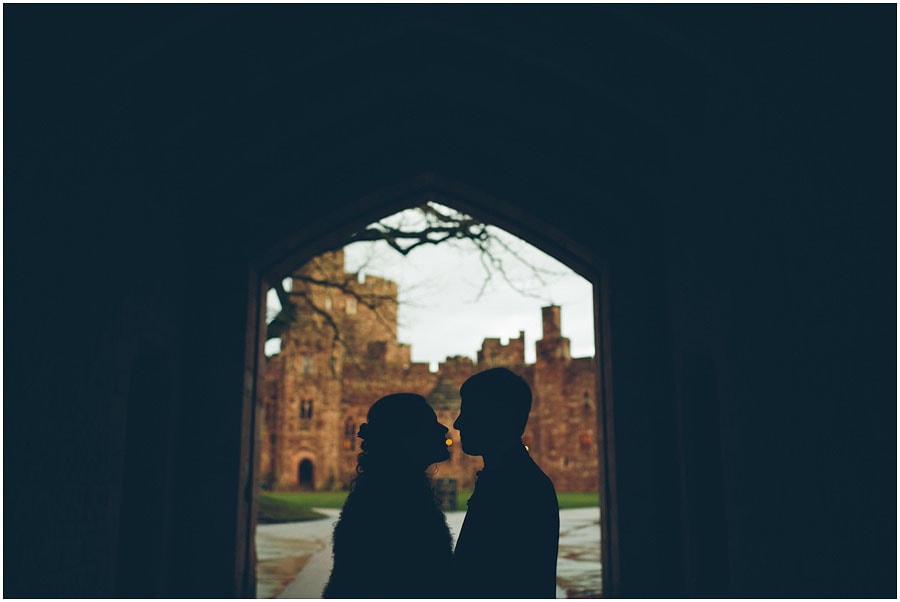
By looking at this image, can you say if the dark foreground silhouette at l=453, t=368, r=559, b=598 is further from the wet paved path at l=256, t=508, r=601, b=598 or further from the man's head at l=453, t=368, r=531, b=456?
the wet paved path at l=256, t=508, r=601, b=598

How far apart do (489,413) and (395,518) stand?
1.17 feet

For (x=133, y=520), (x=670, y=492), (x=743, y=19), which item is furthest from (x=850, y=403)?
(x=133, y=520)

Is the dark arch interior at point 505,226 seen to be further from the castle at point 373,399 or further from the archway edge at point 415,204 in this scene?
the castle at point 373,399

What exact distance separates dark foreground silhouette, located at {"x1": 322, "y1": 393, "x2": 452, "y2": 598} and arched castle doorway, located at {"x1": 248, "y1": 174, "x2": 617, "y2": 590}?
411cm

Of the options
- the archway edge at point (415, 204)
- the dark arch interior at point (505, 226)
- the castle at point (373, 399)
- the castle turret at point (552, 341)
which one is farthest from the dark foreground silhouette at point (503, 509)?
the castle turret at point (552, 341)

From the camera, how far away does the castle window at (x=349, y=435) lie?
4078 cm

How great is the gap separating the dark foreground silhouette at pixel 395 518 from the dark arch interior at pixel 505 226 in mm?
1484

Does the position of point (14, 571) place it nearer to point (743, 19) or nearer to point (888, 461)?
point (888, 461)

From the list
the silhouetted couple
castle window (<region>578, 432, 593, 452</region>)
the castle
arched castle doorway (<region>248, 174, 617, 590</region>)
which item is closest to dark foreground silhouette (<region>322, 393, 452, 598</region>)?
the silhouetted couple

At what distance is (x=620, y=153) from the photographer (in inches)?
219

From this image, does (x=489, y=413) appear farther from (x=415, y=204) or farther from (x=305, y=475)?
(x=305, y=475)

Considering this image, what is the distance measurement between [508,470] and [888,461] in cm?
130

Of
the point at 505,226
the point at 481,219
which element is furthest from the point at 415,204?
the point at 505,226

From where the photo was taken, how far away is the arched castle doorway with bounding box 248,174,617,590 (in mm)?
6148
